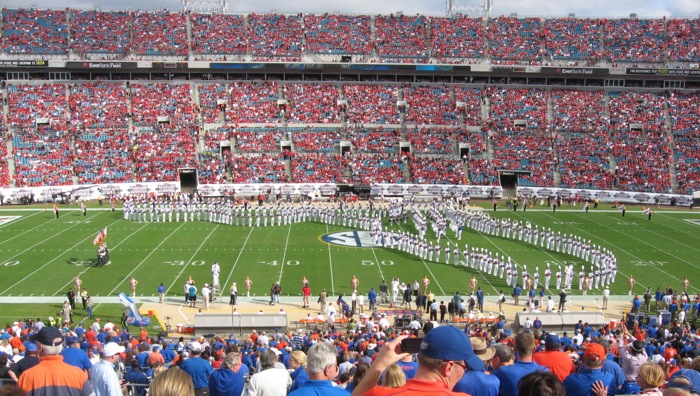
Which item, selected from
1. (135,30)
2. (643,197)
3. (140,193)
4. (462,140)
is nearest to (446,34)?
(462,140)

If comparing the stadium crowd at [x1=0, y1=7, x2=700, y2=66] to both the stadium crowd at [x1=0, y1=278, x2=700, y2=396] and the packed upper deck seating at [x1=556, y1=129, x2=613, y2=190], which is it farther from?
the stadium crowd at [x1=0, y1=278, x2=700, y2=396]

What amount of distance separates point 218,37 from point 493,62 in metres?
22.4

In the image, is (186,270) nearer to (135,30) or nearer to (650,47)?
(135,30)

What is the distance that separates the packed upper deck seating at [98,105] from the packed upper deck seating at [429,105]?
2090cm

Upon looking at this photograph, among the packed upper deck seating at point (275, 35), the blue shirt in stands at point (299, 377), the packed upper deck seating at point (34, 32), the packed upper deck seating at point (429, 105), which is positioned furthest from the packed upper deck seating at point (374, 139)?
the blue shirt in stands at point (299, 377)

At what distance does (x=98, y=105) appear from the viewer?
45.8 meters

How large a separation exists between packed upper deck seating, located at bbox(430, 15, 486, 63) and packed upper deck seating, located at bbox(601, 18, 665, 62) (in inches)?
413

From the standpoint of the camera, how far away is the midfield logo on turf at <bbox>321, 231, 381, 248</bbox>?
1072 inches

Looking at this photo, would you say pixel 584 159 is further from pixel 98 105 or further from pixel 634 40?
pixel 98 105

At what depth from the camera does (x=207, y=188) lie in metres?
40.0

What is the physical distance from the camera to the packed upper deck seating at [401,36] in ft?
171

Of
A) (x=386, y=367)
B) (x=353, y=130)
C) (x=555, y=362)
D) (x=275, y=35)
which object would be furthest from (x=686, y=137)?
(x=386, y=367)

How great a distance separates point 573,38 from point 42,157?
42.0 metres

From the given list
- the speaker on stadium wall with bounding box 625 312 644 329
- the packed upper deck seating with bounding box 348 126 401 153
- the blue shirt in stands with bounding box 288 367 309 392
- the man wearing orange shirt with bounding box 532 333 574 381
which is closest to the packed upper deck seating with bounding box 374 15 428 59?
the packed upper deck seating with bounding box 348 126 401 153
